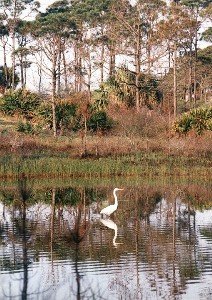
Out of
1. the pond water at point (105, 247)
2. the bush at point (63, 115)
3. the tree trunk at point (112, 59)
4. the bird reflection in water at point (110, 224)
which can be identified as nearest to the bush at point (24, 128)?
the bush at point (63, 115)

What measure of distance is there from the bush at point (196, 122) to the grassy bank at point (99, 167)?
5.05 meters

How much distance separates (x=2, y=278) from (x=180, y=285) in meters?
2.79

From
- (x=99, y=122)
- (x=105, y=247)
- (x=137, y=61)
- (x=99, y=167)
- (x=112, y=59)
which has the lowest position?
(x=105, y=247)

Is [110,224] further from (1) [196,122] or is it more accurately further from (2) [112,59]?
(2) [112,59]

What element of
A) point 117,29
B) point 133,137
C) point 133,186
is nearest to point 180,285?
point 133,186

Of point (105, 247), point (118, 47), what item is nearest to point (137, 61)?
point (118, 47)

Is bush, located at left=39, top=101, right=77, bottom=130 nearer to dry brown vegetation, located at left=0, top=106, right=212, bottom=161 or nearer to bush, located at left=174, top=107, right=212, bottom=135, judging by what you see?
dry brown vegetation, located at left=0, top=106, right=212, bottom=161

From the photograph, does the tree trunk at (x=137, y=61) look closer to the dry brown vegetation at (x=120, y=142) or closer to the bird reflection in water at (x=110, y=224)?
the dry brown vegetation at (x=120, y=142)

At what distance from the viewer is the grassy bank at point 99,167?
30594 mm

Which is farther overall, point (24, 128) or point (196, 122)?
point (24, 128)

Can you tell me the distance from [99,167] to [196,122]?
8613 millimetres

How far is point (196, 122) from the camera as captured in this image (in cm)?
3794

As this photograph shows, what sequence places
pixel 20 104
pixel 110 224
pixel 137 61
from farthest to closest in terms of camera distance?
pixel 137 61 < pixel 20 104 < pixel 110 224

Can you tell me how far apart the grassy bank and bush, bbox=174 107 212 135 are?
5.05 m
